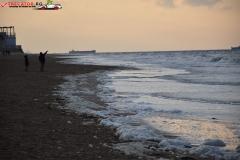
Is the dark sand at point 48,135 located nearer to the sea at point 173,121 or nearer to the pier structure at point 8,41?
the sea at point 173,121

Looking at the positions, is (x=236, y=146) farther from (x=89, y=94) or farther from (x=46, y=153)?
(x=89, y=94)

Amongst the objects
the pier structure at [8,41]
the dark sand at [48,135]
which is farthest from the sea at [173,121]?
the pier structure at [8,41]

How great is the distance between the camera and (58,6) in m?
76.5

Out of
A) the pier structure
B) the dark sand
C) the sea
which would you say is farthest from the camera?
the pier structure

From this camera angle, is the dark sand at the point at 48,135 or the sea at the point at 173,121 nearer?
the dark sand at the point at 48,135

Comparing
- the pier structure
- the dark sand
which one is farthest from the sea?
the pier structure

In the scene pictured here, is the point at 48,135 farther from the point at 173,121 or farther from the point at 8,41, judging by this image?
the point at 8,41

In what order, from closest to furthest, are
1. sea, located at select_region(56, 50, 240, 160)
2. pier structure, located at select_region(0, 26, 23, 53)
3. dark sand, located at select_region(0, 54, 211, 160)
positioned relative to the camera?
dark sand, located at select_region(0, 54, 211, 160) → sea, located at select_region(56, 50, 240, 160) → pier structure, located at select_region(0, 26, 23, 53)

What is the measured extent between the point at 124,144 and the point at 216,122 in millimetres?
3432

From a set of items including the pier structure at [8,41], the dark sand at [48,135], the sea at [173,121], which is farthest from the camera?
the pier structure at [8,41]

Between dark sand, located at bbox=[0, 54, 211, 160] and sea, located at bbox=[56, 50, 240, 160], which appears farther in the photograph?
sea, located at bbox=[56, 50, 240, 160]

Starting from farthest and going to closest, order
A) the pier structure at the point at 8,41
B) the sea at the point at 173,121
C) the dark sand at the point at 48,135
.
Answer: the pier structure at the point at 8,41 < the sea at the point at 173,121 < the dark sand at the point at 48,135

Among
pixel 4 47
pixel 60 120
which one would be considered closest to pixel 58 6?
pixel 4 47

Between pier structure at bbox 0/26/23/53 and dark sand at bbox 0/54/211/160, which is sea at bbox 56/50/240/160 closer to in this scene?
dark sand at bbox 0/54/211/160
